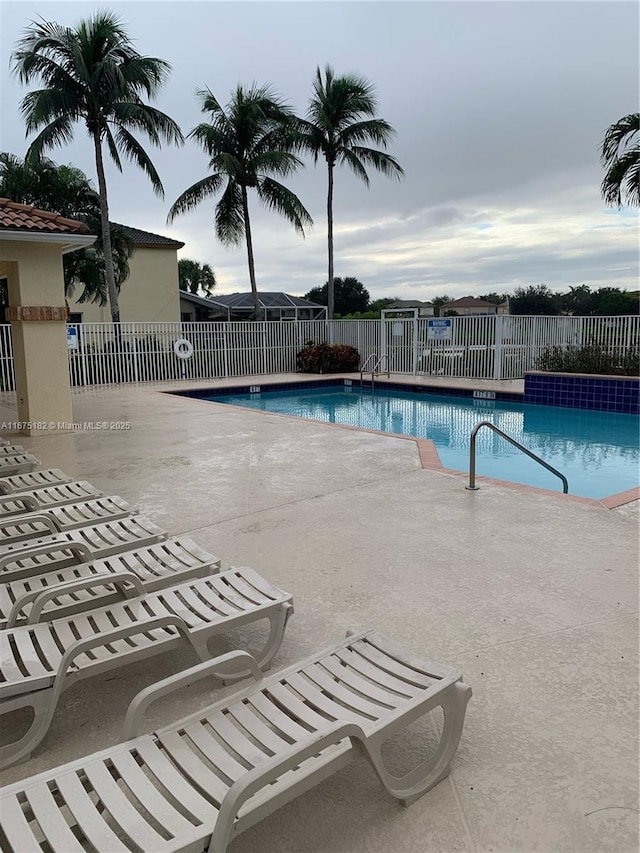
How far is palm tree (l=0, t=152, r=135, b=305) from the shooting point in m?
19.2

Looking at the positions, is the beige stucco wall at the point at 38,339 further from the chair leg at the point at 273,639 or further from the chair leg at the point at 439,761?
the chair leg at the point at 439,761

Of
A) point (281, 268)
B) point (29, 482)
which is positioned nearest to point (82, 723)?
point (29, 482)

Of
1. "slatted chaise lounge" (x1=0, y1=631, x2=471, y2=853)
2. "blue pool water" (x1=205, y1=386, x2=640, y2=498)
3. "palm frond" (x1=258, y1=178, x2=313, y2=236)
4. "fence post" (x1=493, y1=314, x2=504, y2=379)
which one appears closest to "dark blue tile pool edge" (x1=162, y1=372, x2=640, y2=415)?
"blue pool water" (x1=205, y1=386, x2=640, y2=498)

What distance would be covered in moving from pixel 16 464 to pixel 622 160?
54.0 ft

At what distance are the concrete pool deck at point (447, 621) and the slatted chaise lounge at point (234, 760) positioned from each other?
0.71 feet

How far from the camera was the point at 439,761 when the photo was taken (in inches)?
84.7

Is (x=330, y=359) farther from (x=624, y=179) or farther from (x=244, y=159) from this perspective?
(x=624, y=179)

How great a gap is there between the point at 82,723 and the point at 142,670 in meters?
0.42

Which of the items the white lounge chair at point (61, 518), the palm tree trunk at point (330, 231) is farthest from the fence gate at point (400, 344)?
the white lounge chair at point (61, 518)

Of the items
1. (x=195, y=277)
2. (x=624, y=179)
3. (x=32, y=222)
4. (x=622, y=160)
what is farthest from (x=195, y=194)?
(x=195, y=277)

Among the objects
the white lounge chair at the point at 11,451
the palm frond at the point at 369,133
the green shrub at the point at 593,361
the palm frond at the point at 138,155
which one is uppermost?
the palm frond at the point at 369,133

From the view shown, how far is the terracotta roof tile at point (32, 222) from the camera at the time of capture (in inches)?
328

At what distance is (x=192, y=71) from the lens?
866 inches

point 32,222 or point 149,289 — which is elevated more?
point 149,289
